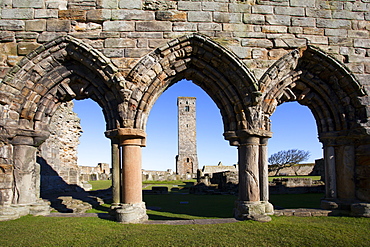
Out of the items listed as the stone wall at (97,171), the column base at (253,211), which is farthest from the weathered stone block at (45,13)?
the stone wall at (97,171)

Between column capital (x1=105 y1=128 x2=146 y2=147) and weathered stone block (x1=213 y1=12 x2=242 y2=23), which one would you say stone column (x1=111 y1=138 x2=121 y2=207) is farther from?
weathered stone block (x1=213 y1=12 x2=242 y2=23)

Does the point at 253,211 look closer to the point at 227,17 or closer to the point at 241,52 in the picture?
the point at 241,52

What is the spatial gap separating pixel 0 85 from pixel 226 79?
4.80 m

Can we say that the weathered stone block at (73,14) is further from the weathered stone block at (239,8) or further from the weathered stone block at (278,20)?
the weathered stone block at (278,20)

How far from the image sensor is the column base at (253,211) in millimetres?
5977

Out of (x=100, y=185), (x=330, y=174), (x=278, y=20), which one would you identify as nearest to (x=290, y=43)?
(x=278, y=20)

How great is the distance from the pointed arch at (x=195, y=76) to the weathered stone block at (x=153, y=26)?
16.5 inches

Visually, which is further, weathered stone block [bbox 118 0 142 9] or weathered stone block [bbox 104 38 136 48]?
weathered stone block [bbox 118 0 142 9]

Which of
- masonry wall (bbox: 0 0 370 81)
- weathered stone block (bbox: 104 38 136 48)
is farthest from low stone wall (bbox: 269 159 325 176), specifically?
weathered stone block (bbox: 104 38 136 48)

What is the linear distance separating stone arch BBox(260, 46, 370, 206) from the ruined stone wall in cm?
811

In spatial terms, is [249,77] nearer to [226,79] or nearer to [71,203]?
[226,79]

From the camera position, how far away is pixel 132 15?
650 cm

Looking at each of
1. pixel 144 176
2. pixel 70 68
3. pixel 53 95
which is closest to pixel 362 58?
pixel 70 68

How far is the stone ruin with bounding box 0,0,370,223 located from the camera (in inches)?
245
